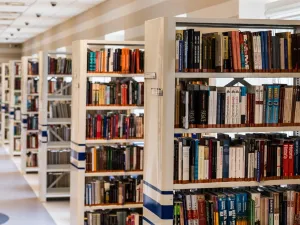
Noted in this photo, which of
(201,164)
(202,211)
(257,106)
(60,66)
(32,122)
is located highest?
(60,66)

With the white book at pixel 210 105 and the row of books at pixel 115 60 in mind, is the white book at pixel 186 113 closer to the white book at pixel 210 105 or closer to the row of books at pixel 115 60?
the white book at pixel 210 105

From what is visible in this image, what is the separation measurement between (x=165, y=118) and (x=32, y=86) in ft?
25.5

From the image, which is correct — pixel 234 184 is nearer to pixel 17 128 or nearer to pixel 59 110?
pixel 59 110

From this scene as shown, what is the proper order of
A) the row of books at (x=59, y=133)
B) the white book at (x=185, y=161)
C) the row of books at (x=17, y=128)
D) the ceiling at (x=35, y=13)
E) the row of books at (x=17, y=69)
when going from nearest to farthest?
1. the white book at (x=185, y=161)
2. the row of books at (x=59, y=133)
3. the ceiling at (x=35, y=13)
4. the row of books at (x=17, y=69)
5. the row of books at (x=17, y=128)

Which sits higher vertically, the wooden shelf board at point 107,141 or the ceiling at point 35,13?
the ceiling at point 35,13

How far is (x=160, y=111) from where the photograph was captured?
430cm

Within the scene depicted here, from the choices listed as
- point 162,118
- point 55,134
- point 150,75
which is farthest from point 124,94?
point 55,134

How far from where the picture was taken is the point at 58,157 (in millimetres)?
9930

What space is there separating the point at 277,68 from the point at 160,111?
0.93m

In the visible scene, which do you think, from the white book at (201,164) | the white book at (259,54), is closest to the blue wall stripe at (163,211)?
the white book at (201,164)

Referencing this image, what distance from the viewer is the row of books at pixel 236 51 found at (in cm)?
434

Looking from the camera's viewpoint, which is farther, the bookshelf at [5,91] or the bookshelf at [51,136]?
the bookshelf at [5,91]

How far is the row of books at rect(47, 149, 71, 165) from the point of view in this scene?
9.89 metres

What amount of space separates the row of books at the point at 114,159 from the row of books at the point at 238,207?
2346 mm
